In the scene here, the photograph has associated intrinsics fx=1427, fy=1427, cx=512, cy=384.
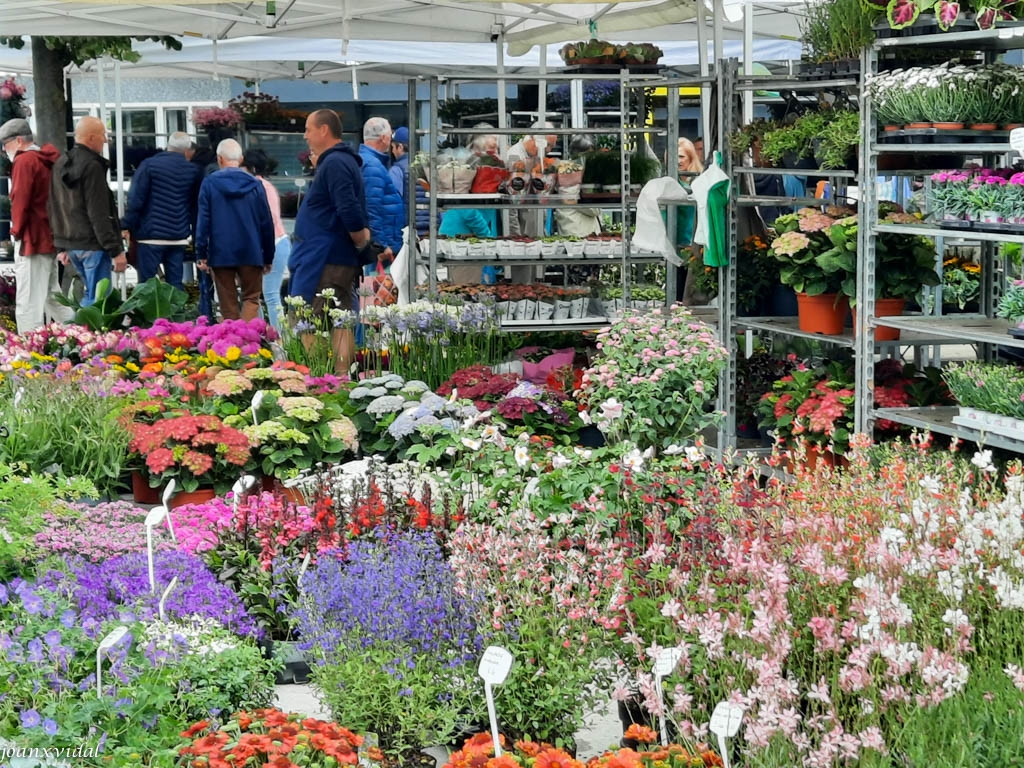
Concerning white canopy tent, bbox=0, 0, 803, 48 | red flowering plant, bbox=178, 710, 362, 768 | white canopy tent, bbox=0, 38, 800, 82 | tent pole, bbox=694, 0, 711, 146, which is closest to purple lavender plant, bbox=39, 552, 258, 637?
red flowering plant, bbox=178, 710, 362, 768

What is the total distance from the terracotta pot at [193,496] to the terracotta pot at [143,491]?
158 mm

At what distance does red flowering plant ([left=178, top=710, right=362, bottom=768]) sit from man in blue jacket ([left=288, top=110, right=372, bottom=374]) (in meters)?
5.58

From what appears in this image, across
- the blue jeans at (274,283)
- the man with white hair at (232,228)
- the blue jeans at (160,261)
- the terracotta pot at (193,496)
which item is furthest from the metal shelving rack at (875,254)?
the blue jeans at (160,261)

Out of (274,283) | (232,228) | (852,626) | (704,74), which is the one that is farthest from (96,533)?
(274,283)

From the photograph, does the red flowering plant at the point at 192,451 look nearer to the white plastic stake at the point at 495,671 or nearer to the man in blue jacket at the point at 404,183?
the white plastic stake at the point at 495,671

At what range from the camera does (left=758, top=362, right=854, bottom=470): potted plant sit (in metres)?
6.12

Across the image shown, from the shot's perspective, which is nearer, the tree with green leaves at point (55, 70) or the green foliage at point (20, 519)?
the green foliage at point (20, 519)

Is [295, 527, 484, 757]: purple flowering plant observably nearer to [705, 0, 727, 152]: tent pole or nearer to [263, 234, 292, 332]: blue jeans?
[705, 0, 727, 152]: tent pole

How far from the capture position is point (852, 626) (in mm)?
2775

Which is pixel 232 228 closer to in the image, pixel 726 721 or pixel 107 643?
pixel 107 643

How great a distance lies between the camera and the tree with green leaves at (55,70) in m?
11.3

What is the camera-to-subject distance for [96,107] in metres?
17.0

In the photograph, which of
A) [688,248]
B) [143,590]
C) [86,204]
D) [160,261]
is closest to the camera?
[143,590]

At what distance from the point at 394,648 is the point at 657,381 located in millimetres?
2069
